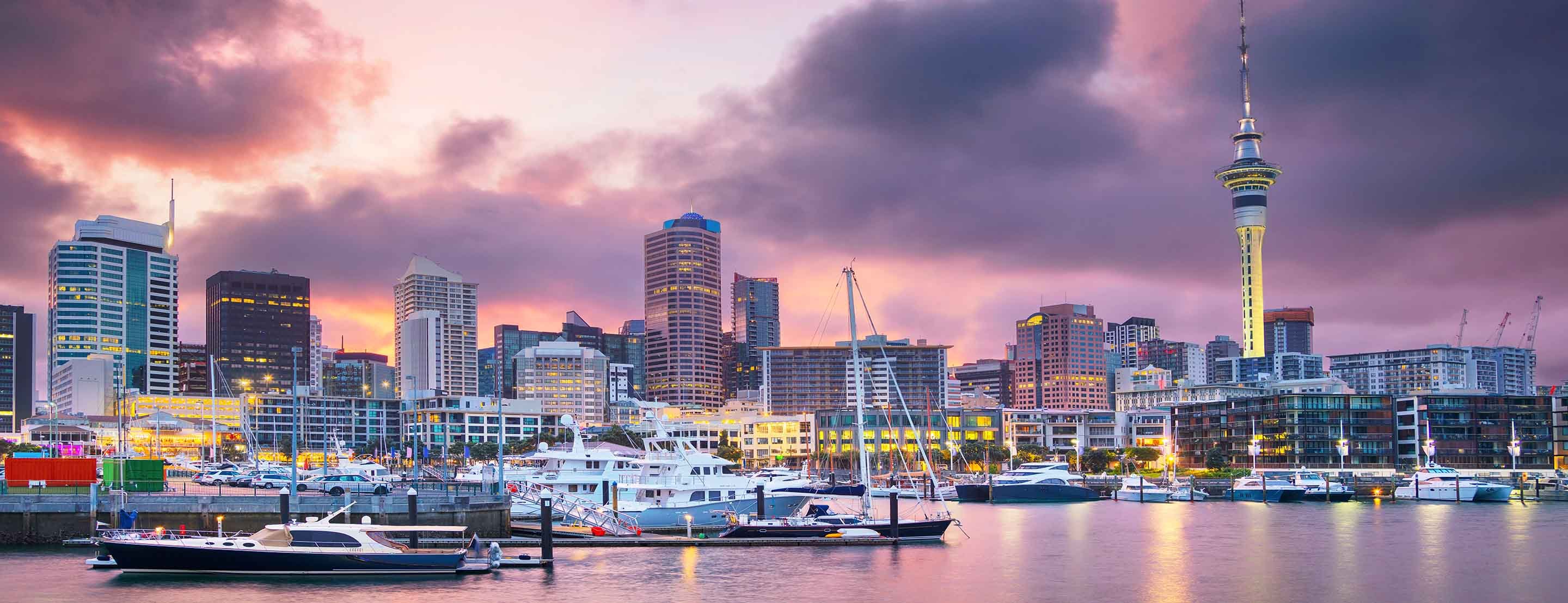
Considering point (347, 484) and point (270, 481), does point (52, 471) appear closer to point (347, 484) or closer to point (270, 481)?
point (347, 484)

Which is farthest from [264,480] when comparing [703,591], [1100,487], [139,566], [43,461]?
[1100,487]

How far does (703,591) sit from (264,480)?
7787 cm

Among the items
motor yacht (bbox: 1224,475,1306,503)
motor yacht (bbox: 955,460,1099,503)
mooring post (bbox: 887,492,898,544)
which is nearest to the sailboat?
mooring post (bbox: 887,492,898,544)

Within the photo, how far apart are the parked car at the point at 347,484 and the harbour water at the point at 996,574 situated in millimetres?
25607

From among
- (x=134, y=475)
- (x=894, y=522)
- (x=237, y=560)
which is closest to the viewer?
(x=237, y=560)

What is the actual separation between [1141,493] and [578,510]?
84.1 metres

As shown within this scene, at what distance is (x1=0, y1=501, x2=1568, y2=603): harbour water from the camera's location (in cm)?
6531

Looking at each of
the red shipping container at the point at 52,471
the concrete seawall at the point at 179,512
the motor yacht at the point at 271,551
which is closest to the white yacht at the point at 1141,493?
the concrete seawall at the point at 179,512

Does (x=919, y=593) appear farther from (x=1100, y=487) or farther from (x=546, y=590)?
(x=1100, y=487)

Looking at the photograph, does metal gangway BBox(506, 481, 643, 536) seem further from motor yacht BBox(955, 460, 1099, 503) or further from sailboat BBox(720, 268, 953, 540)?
motor yacht BBox(955, 460, 1099, 503)

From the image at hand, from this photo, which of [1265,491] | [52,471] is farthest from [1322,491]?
[52,471]

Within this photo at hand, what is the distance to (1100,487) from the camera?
6939 inches

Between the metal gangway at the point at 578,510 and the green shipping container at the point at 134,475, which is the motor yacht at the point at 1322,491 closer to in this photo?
the metal gangway at the point at 578,510

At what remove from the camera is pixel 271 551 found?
6588 cm
